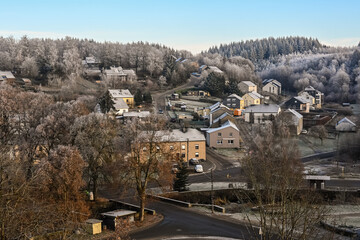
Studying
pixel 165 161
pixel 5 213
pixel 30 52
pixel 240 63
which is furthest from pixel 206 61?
pixel 5 213

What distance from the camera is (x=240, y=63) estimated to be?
88125 mm

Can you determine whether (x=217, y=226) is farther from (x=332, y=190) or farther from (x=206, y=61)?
(x=206, y=61)

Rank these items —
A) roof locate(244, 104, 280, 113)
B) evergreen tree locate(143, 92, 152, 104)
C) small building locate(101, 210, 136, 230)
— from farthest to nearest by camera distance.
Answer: evergreen tree locate(143, 92, 152, 104), roof locate(244, 104, 280, 113), small building locate(101, 210, 136, 230)

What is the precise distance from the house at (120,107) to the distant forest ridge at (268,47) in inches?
3036

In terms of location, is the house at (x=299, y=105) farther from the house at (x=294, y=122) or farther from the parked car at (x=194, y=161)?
the parked car at (x=194, y=161)

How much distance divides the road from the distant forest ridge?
4058 inches

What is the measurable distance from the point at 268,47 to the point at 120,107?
3531 inches

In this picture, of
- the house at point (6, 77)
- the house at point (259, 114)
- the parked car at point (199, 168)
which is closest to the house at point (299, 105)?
the house at point (259, 114)

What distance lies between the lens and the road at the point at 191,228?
16.2 meters

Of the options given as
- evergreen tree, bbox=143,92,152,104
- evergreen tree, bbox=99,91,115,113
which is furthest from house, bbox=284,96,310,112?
evergreen tree, bbox=99,91,115,113

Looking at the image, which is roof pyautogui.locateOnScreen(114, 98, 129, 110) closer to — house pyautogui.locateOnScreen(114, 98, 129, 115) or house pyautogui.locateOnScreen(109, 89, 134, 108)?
house pyautogui.locateOnScreen(114, 98, 129, 115)

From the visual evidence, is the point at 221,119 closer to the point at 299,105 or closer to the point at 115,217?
the point at 299,105

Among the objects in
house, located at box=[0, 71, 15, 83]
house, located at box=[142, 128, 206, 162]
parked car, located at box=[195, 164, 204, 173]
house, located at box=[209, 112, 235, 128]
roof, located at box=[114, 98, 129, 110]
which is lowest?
parked car, located at box=[195, 164, 204, 173]

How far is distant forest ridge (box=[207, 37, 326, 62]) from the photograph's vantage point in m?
122
